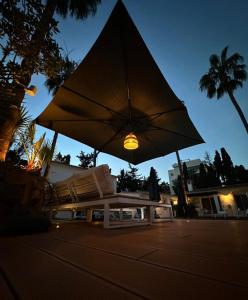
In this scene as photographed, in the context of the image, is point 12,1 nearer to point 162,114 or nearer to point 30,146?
point 30,146

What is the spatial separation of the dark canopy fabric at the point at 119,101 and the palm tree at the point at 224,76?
1146 cm

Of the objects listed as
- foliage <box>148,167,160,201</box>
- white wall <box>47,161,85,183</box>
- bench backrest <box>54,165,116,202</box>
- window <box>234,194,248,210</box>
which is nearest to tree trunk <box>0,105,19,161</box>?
bench backrest <box>54,165,116,202</box>

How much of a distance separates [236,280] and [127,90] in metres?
4.39

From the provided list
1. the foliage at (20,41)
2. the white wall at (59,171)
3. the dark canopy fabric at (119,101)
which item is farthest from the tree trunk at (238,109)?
→ the foliage at (20,41)

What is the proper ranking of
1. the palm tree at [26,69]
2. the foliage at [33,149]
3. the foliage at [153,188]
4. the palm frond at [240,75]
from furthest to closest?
the palm frond at [240,75]
the foliage at [153,188]
the foliage at [33,149]
the palm tree at [26,69]

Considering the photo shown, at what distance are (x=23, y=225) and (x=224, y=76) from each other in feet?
61.2

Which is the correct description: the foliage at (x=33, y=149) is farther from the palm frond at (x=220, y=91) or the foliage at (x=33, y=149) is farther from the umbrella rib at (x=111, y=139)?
the palm frond at (x=220, y=91)

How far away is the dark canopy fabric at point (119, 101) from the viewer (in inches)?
137

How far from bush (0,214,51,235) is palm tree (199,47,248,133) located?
15.9 m

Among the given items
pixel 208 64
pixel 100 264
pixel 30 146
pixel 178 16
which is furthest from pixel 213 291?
pixel 208 64

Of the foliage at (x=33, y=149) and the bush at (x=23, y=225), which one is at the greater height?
the foliage at (x=33, y=149)

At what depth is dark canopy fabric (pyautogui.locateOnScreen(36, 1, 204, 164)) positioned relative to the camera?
11.5 ft

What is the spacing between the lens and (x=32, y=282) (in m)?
0.80

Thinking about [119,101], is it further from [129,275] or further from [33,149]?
[129,275]
